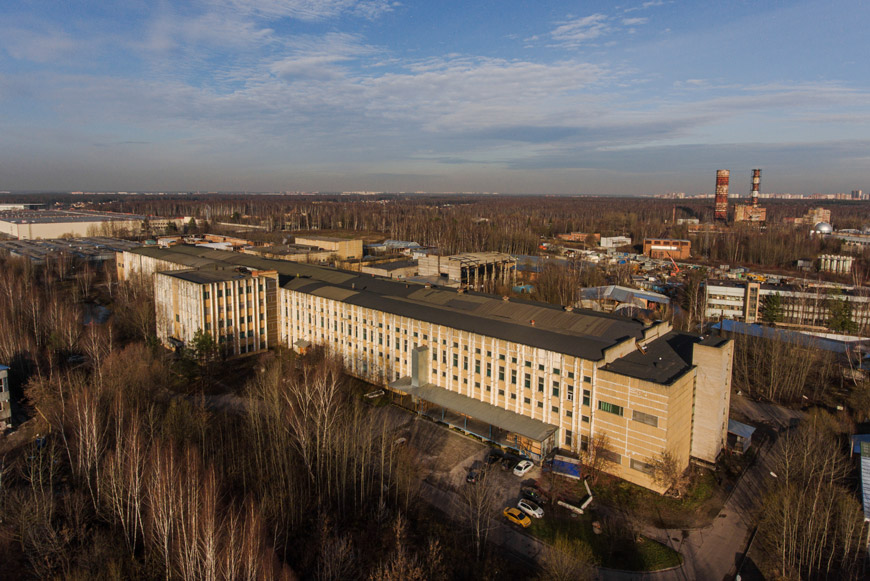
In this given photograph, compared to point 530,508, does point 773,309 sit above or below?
above

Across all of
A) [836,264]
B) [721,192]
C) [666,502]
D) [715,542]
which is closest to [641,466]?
[666,502]

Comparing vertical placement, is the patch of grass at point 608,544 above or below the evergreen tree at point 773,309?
below

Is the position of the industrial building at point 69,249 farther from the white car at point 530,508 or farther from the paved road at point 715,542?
the paved road at point 715,542

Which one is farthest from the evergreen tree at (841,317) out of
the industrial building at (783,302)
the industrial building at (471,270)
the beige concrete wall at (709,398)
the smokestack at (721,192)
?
the smokestack at (721,192)

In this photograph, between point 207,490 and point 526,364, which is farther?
point 526,364

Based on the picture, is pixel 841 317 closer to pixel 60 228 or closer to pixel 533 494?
pixel 533 494

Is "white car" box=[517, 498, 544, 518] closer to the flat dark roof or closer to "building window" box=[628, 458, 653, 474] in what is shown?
"building window" box=[628, 458, 653, 474]

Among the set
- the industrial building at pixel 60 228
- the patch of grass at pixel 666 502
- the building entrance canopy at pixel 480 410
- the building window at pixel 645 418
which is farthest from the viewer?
the industrial building at pixel 60 228
